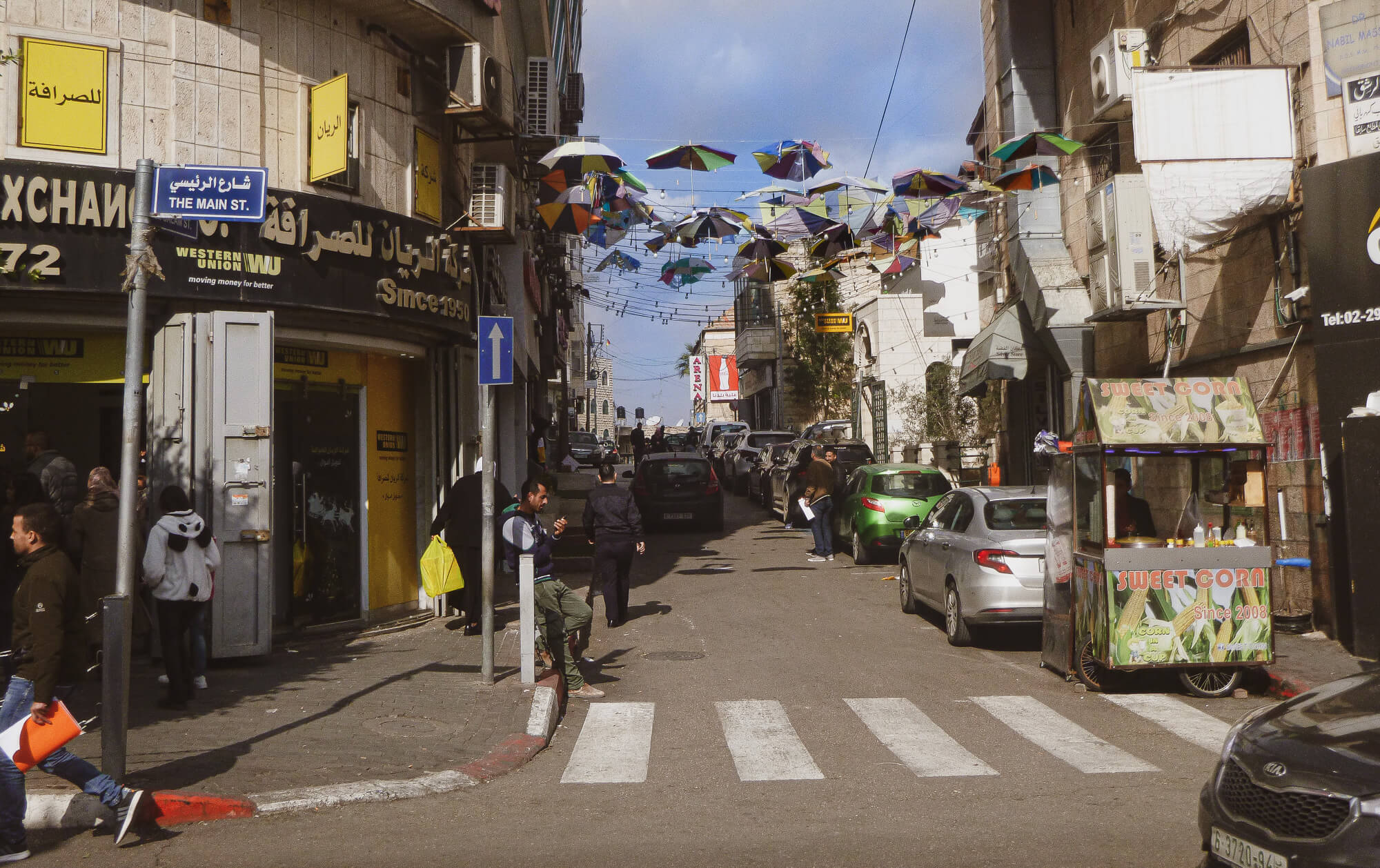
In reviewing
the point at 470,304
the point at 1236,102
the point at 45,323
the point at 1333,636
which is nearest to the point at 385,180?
the point at 470,304

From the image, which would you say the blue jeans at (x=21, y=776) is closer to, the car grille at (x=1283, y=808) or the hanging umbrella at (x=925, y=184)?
the car grille at (x=1283, y=808)

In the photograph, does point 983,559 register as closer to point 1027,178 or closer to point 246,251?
point 1027,178

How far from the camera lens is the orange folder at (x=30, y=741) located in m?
5.58

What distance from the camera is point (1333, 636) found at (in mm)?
11992

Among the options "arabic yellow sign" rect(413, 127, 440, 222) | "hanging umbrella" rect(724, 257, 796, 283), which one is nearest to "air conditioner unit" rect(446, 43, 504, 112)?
"arabic yellow sign" rect(413, 127, 440, 222)

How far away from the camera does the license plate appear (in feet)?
13.7

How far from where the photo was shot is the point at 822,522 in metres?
19.2

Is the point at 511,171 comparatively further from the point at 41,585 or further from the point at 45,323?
the point at 41,585

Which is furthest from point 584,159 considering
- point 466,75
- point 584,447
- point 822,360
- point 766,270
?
point 584,447

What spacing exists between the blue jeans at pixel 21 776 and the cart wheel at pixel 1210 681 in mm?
8099

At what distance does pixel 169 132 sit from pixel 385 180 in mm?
2533

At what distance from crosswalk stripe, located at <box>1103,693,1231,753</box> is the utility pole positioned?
684 centimetres

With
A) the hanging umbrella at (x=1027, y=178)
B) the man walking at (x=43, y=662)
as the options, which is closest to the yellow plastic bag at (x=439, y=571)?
the man walking at (x=43, y=662)

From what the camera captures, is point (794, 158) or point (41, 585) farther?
point (794, 158)
